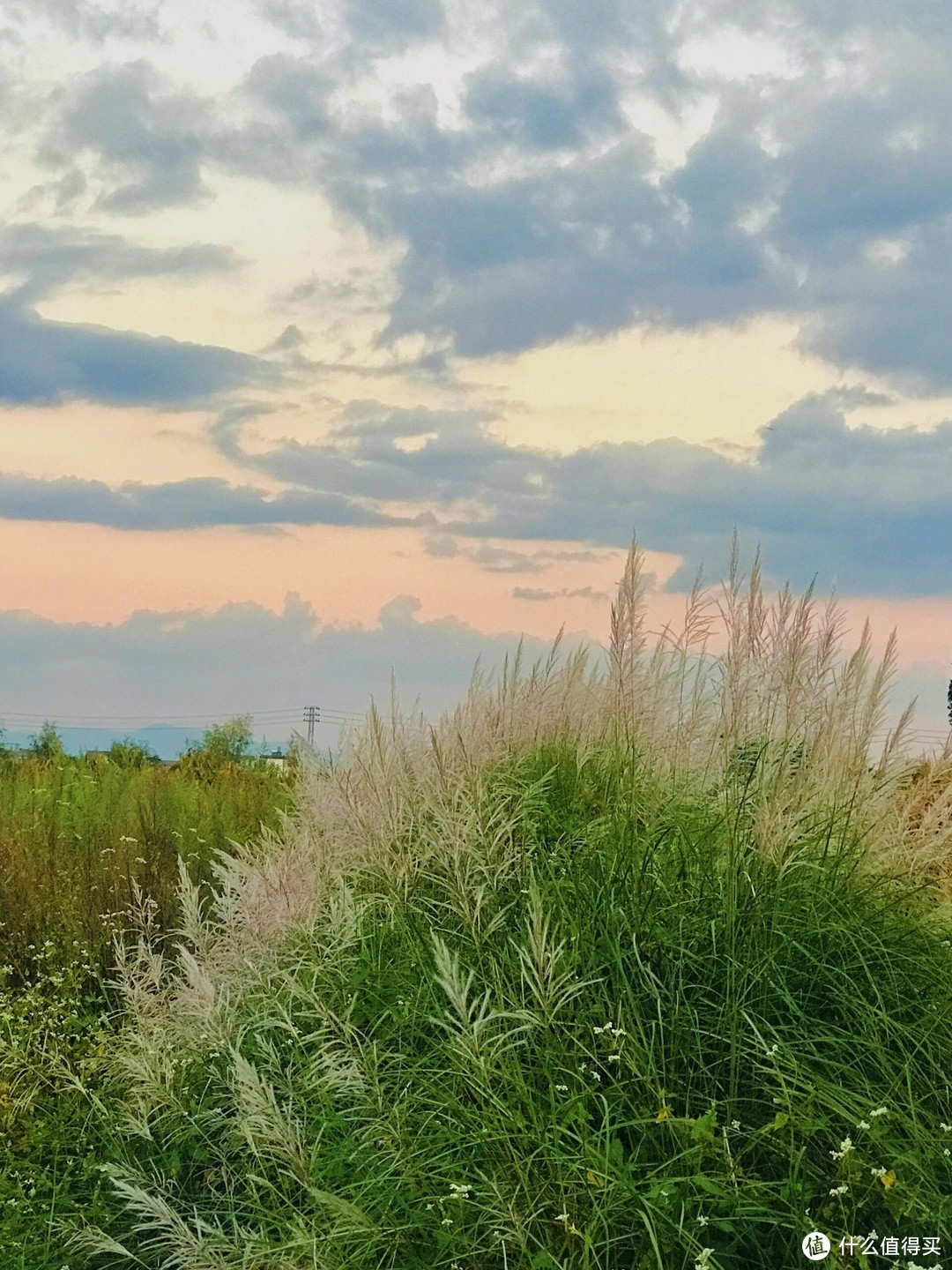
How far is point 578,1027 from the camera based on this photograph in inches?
151

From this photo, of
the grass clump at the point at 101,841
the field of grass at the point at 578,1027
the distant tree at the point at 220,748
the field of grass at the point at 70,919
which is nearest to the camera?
the field of grass at the point at 578,1027

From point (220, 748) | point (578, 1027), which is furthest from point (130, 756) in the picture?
point (578, 1027)

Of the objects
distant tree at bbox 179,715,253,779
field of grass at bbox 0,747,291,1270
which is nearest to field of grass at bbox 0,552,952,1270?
field of grass at bbox 0,747,291,1270

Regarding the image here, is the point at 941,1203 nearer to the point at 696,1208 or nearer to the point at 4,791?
the point at 696,1208

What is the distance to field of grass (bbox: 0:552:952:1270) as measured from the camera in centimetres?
341

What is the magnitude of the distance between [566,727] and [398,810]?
1.90 m

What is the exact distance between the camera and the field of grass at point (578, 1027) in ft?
11.2

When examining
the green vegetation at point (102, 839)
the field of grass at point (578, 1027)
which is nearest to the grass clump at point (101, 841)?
the green vegetation at point (102, 839)

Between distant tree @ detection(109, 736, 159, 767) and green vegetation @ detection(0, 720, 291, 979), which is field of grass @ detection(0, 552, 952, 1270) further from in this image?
distant tree @ detection(109, 736, 159, 767)

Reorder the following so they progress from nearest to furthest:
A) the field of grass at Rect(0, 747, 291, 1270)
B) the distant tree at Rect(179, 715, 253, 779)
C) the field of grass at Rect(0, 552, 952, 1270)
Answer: the field of grass at Rect(0, 552, 952, 1270)
the field of grass at Rect(0, 747, 291, 1270)
the distant tree at Rect(179, 715, 253, 779)

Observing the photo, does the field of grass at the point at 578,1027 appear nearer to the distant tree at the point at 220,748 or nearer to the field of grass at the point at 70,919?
the field of grass at the point at 70,919

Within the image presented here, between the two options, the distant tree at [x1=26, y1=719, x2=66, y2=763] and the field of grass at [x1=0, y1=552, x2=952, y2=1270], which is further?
the distant tree at [x1=26, y1=719, x2=66, y2=763]

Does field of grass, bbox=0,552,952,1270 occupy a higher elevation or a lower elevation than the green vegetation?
higher

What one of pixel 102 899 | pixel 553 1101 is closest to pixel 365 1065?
pixel 553 1101
